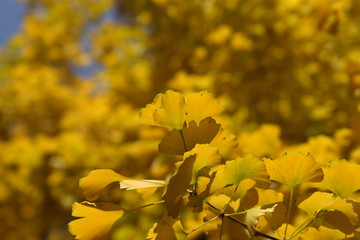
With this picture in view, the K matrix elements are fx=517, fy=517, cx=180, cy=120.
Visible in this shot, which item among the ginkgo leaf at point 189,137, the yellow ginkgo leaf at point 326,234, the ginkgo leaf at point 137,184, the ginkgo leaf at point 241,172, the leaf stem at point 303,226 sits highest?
the ginkgo leaf at point 189,137

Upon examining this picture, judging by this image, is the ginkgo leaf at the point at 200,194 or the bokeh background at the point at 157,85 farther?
the bokeh background at the point at 157,85

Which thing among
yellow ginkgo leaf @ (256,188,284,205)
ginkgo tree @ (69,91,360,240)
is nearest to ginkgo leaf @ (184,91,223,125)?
ginkgo tree @ (69,91,360,240)

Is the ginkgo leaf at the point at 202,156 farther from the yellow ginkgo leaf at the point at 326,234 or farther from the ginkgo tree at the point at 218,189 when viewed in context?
the yellow ginkgo leaf at the point at 326,234

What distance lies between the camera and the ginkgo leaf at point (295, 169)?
0.59 metres

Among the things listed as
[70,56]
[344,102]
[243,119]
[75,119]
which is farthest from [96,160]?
[70,56]

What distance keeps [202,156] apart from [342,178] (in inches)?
6.6

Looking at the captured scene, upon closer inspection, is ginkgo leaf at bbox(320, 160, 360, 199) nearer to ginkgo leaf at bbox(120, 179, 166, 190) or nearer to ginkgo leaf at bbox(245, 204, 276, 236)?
ginkgo leaf at bbox(245, 204, 276, 236)

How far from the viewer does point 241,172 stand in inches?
23.6

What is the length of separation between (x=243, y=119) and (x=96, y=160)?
1.49m

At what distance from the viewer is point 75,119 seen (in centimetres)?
463

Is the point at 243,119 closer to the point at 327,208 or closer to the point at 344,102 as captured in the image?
the point at 344,102

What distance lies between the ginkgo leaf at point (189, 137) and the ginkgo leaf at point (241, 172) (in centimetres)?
4

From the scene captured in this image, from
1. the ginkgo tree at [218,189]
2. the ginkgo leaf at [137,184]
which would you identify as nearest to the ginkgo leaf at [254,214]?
the ginkgo tree at [218,189]

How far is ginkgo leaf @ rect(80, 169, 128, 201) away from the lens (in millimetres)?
614
